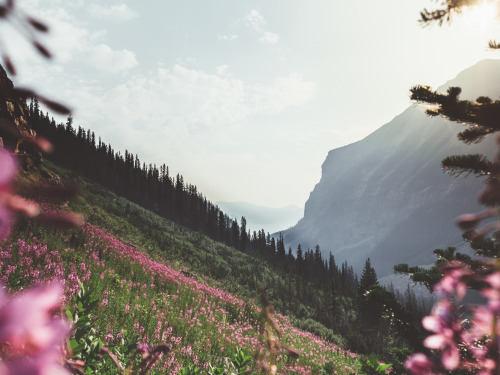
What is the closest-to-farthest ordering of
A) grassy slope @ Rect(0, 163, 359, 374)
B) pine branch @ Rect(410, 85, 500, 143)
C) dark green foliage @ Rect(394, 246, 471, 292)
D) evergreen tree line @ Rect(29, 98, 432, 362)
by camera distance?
pine branch @ Rect(410, 85, 500, 143)
dark green foliage @ Rect(394, 246, 471, 292)
grassy slope @ Rect(0, 163, 359, 374)
evergreen tree line @ Rect(29, 98, 432, 362)

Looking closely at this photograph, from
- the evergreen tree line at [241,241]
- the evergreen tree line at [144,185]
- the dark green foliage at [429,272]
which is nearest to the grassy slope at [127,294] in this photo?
the dark green foliage at [429,272]

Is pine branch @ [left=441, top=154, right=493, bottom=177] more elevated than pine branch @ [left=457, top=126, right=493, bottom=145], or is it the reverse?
pine branch @ [left=457, top=126, right=493, bottom=145]

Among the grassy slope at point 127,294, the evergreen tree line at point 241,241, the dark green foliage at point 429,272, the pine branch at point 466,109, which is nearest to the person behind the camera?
the pine branch at point 466,109

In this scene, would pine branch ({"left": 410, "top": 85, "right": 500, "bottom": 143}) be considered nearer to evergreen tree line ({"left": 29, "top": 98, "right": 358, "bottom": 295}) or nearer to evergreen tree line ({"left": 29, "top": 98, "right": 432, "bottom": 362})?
evergreen tree line ({"left": 29, "top": 98, "right": 432, "bottom": 362})

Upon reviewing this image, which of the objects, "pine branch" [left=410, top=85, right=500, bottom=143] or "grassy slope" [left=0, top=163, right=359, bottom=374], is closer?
"pine branch" [left=410, top=85, right=500, bottom=143]

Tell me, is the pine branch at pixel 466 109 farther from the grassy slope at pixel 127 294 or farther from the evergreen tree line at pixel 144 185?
the evergreen tree line at pixel 144 185

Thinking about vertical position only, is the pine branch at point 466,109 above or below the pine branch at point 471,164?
above

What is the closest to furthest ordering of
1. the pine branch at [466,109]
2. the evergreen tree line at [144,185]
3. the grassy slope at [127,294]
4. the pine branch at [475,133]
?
the pine branch at [466,109] < the pine branch at [475,133] < the grassy slope at [127,294] < the evergreen tree line at [144,185]

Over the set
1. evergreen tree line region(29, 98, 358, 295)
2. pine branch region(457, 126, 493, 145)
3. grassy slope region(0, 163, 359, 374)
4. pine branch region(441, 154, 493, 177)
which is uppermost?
evergreen tree line region(29, 98, 358, 295)

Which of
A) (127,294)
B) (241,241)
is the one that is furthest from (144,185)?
(127,294)

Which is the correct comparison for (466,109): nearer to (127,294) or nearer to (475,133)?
(475,133)

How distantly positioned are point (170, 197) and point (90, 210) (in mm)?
71127

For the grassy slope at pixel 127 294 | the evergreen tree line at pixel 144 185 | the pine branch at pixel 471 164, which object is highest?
the evergreen tree line at pixel 144 185

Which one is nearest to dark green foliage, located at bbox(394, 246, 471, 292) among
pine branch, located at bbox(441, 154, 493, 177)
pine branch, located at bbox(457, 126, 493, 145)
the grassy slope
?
pine branch, located at bbox(441, 154, 493, 177)
